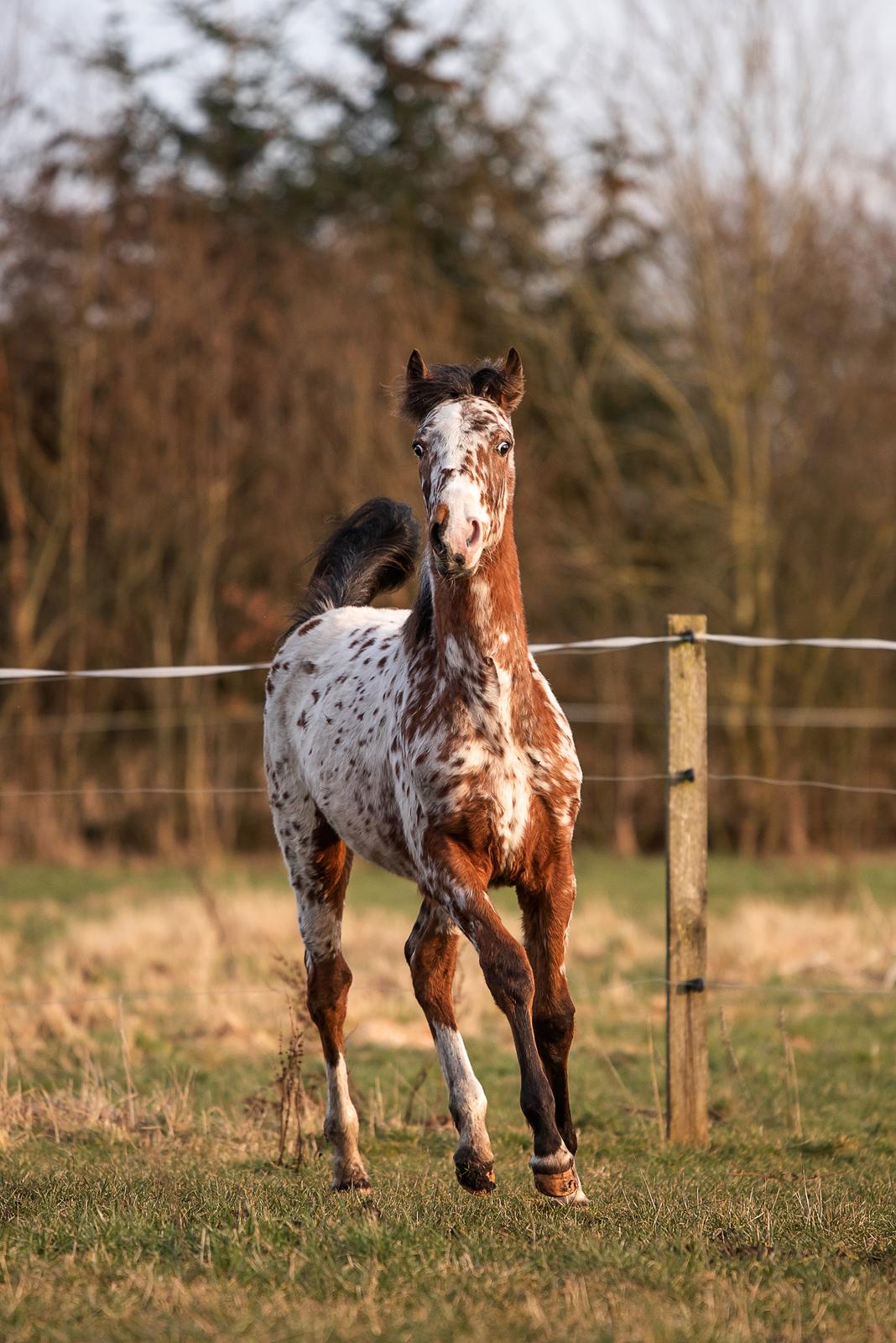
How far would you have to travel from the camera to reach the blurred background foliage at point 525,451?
20.0 meters

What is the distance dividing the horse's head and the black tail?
1.55 m

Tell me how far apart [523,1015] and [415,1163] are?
5.10 ft

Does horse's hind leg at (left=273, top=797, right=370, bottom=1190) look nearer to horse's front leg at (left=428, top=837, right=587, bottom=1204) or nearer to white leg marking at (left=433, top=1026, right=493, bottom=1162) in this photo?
white leg marking at (left=433, top=1026, right=493, bottom=1162)

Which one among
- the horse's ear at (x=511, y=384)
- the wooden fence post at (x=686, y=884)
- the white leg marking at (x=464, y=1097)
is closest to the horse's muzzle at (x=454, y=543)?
the horse's ear at (x=511, y=384)

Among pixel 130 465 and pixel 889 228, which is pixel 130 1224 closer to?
pixel 130 465

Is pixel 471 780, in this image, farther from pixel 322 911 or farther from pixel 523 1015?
pixel 322 911

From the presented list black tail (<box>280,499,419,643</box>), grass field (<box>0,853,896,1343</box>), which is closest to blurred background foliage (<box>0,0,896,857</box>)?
grass field (<box>0,853,896,1343</box>)

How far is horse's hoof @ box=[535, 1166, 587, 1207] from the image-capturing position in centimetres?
433

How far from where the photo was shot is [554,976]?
4676 millimetres

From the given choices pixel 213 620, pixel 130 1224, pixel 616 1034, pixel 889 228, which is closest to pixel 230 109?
pixel 213 620

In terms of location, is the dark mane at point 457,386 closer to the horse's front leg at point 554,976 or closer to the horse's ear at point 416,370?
the horse's ear at point 416,370

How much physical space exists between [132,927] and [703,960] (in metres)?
7.22

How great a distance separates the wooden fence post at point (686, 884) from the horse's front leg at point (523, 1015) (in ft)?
5.54

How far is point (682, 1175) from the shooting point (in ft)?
17.2
